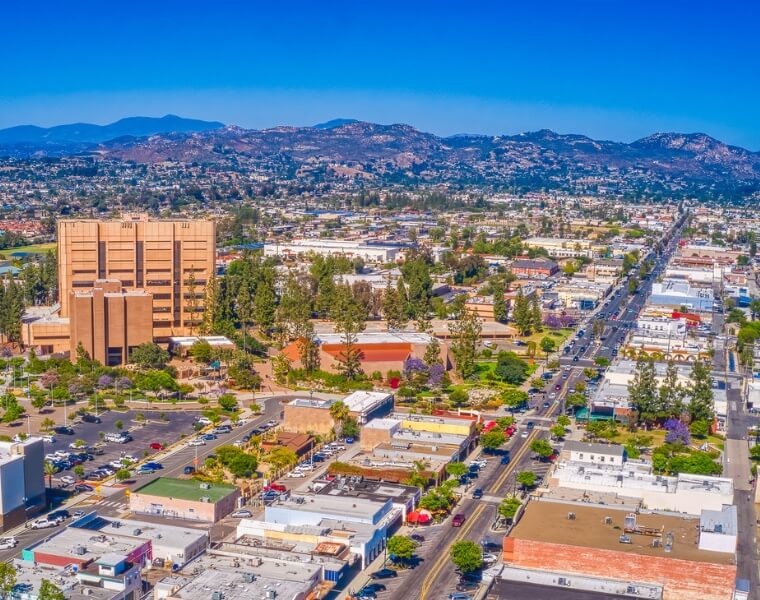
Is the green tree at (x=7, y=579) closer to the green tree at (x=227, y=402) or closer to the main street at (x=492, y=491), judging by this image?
the main street at (x=492, y=491)

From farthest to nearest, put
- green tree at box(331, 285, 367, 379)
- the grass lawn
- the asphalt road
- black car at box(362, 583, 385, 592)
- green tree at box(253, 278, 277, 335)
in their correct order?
the grass lawn
green tree at box(253, 278, 277, 335)
green tree at box(331, 285, 367, 379)
the asphalt road
black car at box(362, 583, 385, 592)

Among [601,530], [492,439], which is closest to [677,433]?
[492,439]

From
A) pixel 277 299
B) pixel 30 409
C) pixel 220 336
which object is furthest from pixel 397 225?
pixel 30 409

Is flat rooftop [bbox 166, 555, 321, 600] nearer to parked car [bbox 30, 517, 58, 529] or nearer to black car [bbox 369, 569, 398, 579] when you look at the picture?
black car [bbox 369, 569, 398, 579]

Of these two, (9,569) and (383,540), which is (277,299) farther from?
(9,569)

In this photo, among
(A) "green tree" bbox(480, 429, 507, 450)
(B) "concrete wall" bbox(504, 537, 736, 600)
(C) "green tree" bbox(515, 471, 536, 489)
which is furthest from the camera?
(A) "green tree" bbox(480, 429, 507, 450)

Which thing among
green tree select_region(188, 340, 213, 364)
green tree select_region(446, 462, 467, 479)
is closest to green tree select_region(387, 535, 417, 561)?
green tree select_region(446, 462, 467, 479)

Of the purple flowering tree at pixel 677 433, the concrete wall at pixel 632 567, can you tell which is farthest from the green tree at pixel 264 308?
the concrete wall at pixel 632 567
